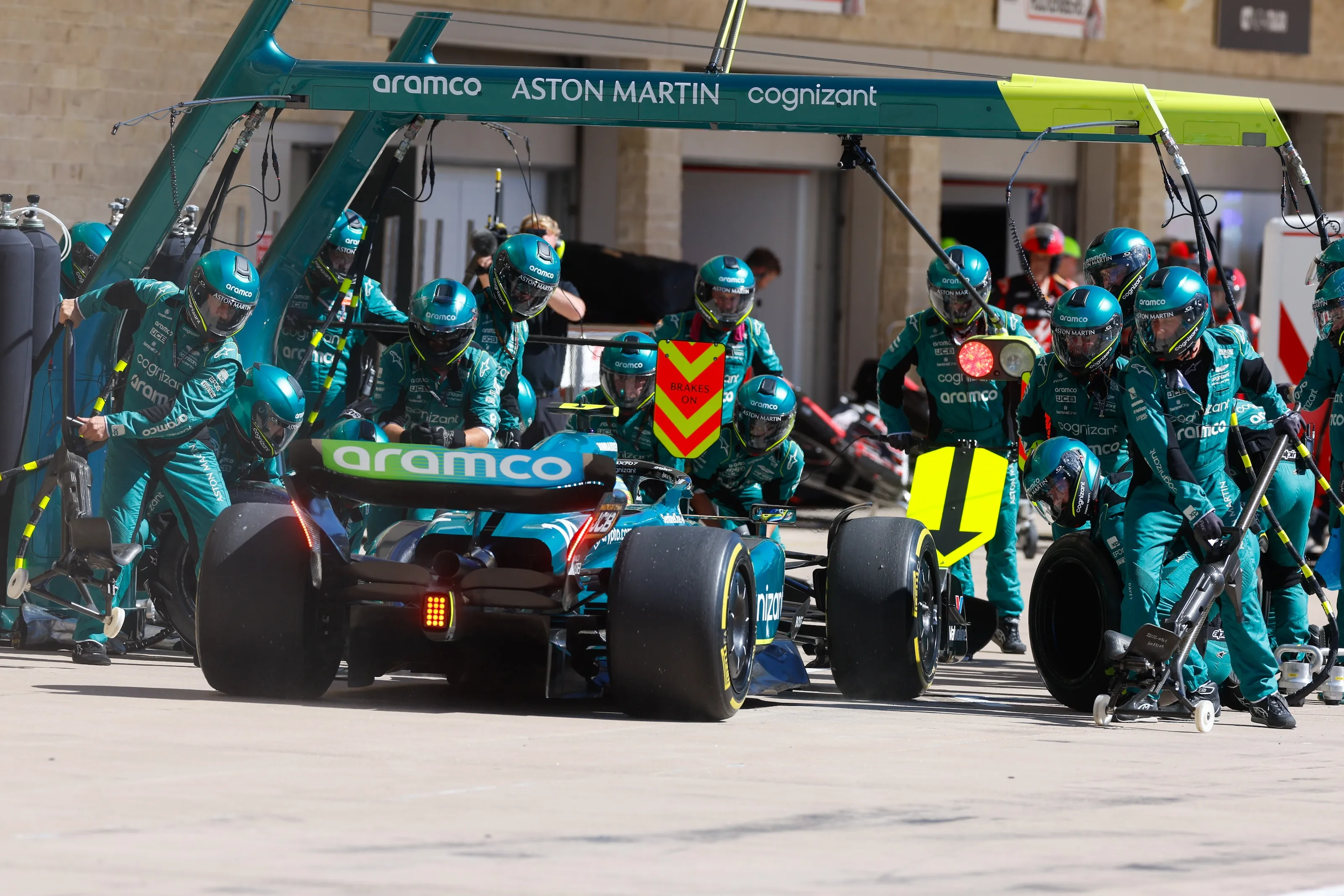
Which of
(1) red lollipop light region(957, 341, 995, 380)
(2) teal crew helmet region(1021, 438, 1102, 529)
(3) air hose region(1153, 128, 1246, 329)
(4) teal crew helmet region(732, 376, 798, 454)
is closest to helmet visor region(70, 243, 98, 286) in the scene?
(4) teal crew helmet region(732, 376, 798, 454)

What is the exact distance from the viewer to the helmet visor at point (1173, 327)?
28.8ft

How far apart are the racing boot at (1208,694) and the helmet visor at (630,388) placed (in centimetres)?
291

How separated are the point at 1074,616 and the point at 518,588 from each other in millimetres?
2476

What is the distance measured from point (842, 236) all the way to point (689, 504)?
1447cm

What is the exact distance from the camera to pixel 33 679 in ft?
28.7

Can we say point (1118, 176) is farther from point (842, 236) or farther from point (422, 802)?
point (422, 802)

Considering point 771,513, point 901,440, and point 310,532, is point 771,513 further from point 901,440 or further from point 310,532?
point 310,532

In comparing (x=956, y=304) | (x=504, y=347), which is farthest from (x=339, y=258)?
(x=956, y=304)

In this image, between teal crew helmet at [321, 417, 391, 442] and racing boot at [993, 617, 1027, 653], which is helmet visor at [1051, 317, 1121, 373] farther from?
teal crew helmet at [321, 417, 391, 442]

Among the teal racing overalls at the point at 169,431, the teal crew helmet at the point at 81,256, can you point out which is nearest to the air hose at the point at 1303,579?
the teal racing overalls at the point at 169,431

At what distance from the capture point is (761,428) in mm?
9883

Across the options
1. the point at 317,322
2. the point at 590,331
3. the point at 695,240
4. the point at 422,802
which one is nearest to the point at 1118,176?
the point at 695,240

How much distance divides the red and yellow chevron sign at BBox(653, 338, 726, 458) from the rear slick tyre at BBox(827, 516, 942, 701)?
4.25 ft

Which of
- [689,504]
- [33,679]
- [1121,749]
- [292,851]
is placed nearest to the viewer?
[292,851]
